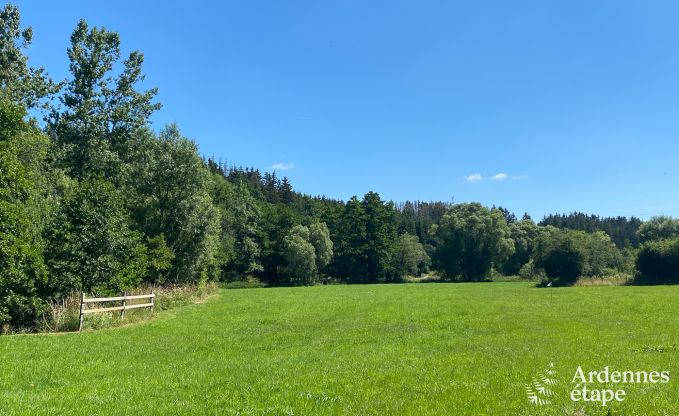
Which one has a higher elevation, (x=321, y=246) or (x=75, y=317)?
(x=321, y=246)

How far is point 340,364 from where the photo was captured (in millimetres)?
11820

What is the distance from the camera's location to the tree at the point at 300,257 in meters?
78.8

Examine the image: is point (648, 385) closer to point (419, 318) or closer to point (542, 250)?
point (419, 318)

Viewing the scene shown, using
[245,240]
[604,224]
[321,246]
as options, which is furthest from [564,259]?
[604,224]

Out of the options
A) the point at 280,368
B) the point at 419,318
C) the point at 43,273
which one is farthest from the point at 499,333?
the point at 43,273

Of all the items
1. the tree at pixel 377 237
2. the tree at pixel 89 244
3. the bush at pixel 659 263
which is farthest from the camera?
the tree at pixel 377 237

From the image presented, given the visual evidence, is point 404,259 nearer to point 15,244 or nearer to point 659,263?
point 659,263

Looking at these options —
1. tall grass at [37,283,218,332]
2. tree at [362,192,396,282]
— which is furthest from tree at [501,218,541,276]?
tall grass at [37,283,218,332]

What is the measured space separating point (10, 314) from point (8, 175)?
6439 mm

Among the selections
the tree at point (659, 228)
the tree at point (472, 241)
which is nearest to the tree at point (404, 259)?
the tree at point (472, 241)

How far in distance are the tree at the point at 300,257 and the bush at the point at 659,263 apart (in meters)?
47.8

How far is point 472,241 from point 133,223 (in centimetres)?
6975

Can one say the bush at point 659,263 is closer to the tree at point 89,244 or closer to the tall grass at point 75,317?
the tall grass at point 75,317

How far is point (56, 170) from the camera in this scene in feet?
117
